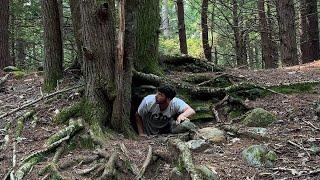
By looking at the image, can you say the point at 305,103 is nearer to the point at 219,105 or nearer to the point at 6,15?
the point at 219,105

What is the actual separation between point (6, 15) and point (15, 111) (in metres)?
6.75

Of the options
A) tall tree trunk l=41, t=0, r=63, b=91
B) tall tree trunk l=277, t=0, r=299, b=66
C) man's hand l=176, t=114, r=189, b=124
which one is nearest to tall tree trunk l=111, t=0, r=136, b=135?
man's hand l=176, t=114, r=189, b=124

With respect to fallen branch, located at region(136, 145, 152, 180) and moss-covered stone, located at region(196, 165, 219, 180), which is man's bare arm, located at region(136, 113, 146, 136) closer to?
fallen branch, located at region(136, 145, 152, 180)

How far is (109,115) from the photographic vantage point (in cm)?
656

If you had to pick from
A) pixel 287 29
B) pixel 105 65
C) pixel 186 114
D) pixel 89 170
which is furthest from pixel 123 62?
pixel 287 29

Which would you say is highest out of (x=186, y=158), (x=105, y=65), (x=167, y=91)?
(x=105, y=65)

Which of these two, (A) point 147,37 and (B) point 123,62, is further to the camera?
(A) point 147,37

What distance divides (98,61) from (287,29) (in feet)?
21.2

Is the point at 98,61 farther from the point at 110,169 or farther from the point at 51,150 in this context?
the point at 110,169

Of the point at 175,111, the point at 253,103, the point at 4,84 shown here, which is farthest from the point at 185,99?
the point at 4,84

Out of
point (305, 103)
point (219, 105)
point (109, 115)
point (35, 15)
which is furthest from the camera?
point (35, 15)

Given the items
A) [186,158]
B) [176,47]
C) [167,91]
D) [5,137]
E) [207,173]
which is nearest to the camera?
[207,173]

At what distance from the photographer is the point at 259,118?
21.6 ft

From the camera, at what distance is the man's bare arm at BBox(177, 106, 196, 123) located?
704 centimetres
